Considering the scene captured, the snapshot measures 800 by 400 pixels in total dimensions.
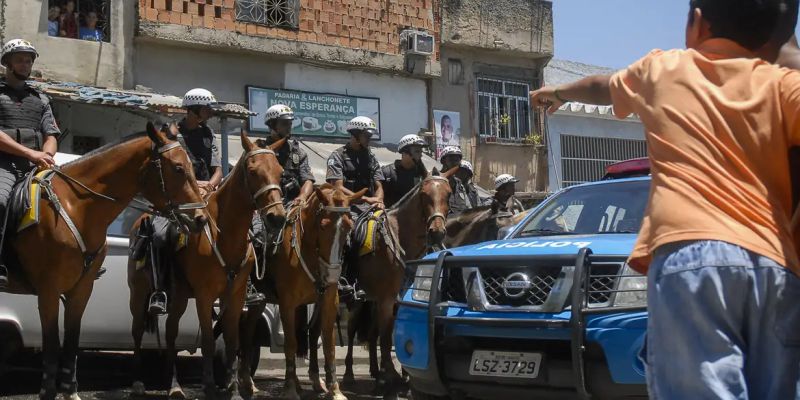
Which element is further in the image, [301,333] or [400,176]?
[400,176]

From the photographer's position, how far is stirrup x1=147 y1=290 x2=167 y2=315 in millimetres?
8192

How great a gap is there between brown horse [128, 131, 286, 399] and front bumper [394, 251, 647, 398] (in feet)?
7.49

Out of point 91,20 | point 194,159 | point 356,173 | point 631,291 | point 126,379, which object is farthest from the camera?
point 91,20

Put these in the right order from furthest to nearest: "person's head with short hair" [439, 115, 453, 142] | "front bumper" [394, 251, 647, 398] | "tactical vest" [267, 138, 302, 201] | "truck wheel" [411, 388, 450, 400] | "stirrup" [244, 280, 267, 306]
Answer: "person's head with short hair" [439, 115, 453, 142], "tactical vest" [267, 138, 302, 201], "stirrup" [244, 280, 267, 306], "truck wheel" [411, 388, 450, 400], "front bumper" [394, 251, 647, 398]

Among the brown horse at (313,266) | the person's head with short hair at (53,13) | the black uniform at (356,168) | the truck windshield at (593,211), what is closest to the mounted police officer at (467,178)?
the black uniform at (356,168)

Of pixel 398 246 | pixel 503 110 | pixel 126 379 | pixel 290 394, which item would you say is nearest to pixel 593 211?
pixel 398 246

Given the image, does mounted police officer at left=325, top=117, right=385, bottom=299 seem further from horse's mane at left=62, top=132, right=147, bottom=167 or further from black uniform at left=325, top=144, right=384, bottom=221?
horse's mane at left=62, top=132, right=147, bottom=167

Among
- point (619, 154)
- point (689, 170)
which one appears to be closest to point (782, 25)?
point (689, 170)

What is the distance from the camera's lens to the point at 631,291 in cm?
550

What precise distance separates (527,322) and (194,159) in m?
4.89

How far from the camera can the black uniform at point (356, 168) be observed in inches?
406

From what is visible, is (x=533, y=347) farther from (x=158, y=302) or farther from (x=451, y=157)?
(x=451, y=157)

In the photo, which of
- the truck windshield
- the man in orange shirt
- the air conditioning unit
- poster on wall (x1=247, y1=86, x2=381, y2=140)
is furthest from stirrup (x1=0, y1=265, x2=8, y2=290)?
the air conditioning unit

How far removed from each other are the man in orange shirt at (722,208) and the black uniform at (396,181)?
8.10m
